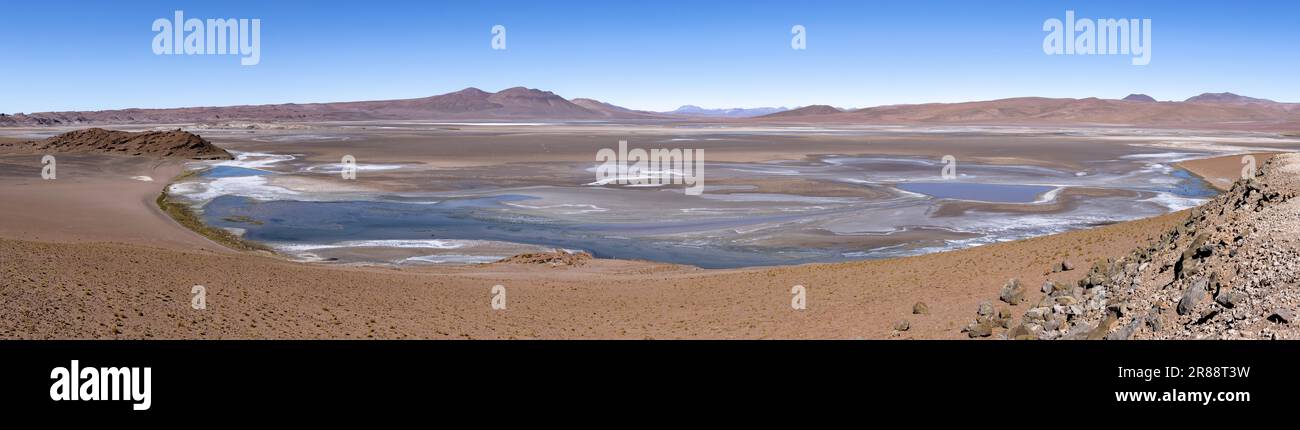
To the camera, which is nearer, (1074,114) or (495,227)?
(495,227)

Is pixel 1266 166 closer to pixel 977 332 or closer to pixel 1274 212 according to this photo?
pixel 1274 212

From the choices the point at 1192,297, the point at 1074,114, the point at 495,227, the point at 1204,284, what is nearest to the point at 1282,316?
the point at 1192,297

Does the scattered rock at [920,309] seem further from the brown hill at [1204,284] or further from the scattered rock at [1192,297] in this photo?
the scattered rock at [1192,297]

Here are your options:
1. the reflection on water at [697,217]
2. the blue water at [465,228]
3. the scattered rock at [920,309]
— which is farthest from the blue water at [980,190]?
the scattered rock at [920,309]

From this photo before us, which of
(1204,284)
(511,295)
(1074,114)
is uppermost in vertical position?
(1074,114)

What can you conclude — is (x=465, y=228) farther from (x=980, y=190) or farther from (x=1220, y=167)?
(x=1220, y=167)
